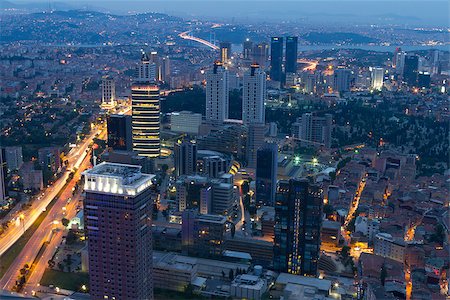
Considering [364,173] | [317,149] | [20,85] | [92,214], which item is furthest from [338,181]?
[20,85]

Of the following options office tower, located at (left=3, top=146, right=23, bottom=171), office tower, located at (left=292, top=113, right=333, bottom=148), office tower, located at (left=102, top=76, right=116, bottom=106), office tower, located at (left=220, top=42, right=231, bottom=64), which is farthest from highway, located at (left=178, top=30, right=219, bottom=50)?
office tower, located at (left=3, top=146, right=23, bottom=171)

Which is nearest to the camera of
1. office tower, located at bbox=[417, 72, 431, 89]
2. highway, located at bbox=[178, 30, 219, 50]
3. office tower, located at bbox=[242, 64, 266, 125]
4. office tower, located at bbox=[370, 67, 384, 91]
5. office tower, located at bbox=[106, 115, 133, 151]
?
office tower, located at bbox=[106, 115, 133, 151]

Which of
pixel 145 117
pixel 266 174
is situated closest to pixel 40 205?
pixel 145 117

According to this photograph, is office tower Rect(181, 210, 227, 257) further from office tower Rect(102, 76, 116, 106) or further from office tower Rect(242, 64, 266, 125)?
office tower Rect(102, 76, 116, 106)

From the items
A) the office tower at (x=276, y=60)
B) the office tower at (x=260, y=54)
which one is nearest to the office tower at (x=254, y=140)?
the office tower at (x=276, y=60)

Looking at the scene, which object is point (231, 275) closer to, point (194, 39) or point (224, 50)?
point (224, 50)

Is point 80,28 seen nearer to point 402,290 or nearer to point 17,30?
point 17,30
